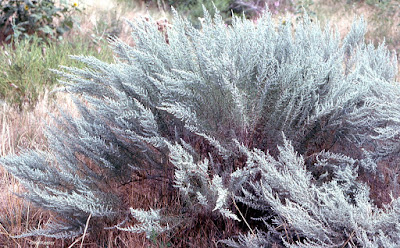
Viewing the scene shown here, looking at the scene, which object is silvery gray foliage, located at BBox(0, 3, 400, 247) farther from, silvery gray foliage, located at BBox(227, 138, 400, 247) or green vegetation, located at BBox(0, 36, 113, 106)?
green vegetation, located at BBox(0, 36, 113, 106)

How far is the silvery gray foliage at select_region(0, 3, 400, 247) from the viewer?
5.22 ft

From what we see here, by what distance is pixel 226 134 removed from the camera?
72.6 inches

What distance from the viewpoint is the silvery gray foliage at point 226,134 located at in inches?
62.6

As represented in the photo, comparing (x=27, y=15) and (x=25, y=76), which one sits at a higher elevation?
(x=27, y=15)

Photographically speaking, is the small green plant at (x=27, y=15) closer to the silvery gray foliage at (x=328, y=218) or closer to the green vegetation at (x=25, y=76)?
the green vegetation at (x=25, y=76)

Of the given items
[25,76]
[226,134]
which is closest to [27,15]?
[25,76]

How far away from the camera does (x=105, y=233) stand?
1796mm

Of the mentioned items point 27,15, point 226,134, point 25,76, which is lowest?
point 25,76

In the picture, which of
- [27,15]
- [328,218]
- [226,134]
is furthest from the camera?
[27,15]

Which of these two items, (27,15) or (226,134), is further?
(27,15)

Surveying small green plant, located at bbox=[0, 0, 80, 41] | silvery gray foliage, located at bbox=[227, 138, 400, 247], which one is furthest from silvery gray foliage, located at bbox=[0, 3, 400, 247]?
small green plant, located at bbox=[0, 0, 80, 41]

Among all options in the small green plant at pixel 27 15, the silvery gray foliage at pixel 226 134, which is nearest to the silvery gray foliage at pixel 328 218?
the silvery gray foliage at pixel 226 134

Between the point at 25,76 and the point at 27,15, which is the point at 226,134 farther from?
the point at 27,15

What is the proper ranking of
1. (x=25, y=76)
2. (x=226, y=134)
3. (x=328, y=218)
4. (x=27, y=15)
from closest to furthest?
1. (x=328, y=218)
2. (x=226, y=134)
3. (x=25, y=76)
4. (x=27, y=15)
